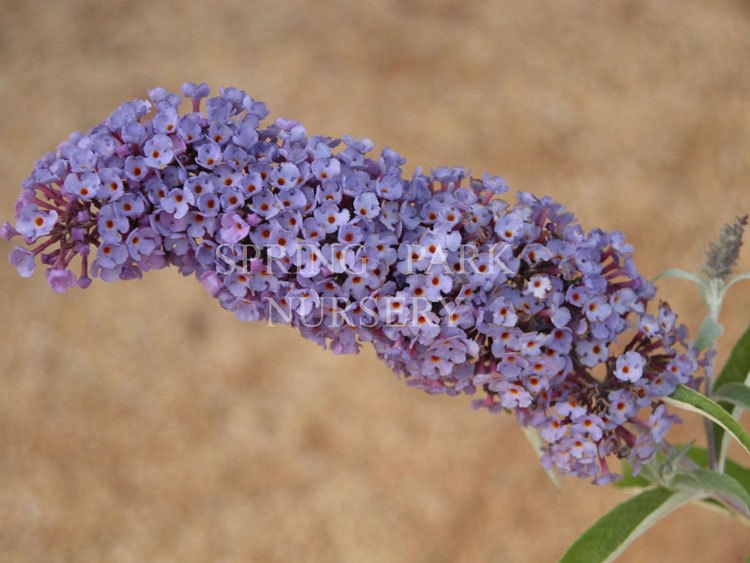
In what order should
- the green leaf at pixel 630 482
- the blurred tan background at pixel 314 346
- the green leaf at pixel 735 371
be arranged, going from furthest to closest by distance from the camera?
the blurred tan background at pixel 314 346 < the green leaf at pixel 630 482 < the green leaf at pixel 735 371

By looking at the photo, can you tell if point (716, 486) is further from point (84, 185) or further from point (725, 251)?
point (84, 185)

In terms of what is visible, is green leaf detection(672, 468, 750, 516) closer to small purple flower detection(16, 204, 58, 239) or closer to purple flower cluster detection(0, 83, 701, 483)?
purple flower cluster detection(0, 83, 701, 483)

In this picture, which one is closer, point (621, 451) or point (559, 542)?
point (621, 451)

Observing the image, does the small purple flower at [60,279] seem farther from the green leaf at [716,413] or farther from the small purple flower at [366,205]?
the green leaf at [716,413]

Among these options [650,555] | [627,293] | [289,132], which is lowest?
[650,555]

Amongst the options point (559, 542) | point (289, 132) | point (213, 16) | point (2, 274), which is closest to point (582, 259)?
point (289, 132)

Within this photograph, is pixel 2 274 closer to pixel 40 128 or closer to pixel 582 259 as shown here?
pixel 40 128

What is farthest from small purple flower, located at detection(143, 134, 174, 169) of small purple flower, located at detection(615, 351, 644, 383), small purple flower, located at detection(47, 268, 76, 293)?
small purple flower, located at detection(615, 351, 644, 383)

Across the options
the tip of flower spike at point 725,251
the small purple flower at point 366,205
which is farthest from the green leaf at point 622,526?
the small purple flower at point 366,205
